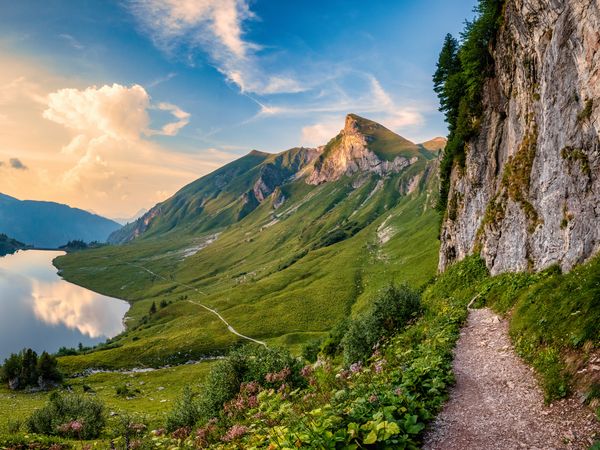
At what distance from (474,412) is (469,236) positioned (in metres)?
40.4

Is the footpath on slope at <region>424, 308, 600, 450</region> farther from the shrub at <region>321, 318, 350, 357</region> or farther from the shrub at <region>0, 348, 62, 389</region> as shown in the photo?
the shrub at <region>0, 348, 62, 389</region>

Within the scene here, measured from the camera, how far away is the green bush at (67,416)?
26719 mm

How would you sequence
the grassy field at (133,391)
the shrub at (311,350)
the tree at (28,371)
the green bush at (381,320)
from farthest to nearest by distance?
the tree at (28,371), the grassy field at (133,391), the shrub at (311,350), the green bush at (381,320)

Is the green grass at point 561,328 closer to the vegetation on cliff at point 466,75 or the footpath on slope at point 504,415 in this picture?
the footpath on slope at point 504,415

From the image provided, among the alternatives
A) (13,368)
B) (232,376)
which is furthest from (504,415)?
(13,368)

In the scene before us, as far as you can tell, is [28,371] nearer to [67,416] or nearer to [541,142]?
[67,416]

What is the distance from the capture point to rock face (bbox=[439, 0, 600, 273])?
74.4 feet

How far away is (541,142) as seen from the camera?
29.7 metres

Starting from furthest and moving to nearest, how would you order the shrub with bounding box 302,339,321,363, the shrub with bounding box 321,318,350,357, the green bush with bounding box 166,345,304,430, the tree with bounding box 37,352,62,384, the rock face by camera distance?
the tree with bounding box 37,352,62,384 < the shrub with bounding box 302,339,321,363 < the shrub with bounding box 321,318,350,357 < the rock face < the green bush with bounding box 166,345,304,430

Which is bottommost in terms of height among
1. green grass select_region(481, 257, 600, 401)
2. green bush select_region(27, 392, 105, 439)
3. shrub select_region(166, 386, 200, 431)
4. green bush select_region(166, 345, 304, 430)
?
green bush select_region(27, 392, 105, 439)

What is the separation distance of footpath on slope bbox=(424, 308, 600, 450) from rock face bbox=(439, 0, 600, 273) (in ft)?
38.5

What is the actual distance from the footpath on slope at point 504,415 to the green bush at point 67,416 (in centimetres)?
2471

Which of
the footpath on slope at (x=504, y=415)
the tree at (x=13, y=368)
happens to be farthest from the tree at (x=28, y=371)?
the footpath on slope at (x=504, y=415)

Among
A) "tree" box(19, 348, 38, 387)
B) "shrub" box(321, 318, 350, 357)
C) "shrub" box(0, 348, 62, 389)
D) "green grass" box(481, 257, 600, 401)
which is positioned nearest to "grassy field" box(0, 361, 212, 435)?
"shrub" box(0, 348, 62, 389)
